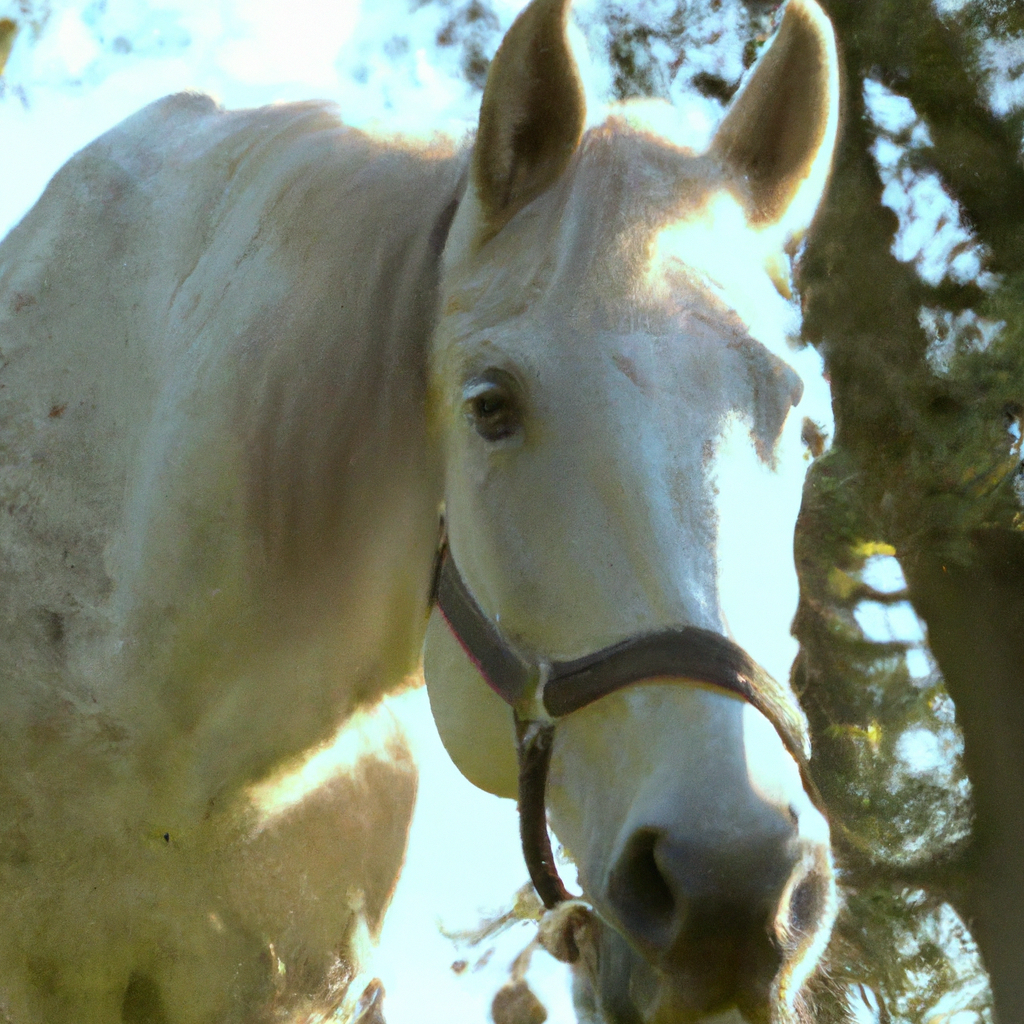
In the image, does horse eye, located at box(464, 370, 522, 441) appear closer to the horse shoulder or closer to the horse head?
the horse head

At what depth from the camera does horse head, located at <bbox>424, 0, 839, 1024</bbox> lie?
1149 mm

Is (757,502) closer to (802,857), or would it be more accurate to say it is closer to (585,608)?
(585,608)

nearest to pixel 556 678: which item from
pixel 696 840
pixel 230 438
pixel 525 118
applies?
pixel 696 840

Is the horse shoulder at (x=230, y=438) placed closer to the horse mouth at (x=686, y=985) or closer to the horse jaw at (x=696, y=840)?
the horse jaw at (x=696, y=840)

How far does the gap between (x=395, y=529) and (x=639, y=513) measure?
65cm

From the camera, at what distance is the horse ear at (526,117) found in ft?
5.20

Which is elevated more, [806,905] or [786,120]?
[786,120]

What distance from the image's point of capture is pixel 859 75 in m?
3.84

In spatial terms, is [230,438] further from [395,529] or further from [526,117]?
[526,117]

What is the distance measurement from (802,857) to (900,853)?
3047 mm

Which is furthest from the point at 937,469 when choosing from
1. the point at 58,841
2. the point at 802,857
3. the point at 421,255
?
the point at 58,841

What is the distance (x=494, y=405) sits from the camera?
151cm

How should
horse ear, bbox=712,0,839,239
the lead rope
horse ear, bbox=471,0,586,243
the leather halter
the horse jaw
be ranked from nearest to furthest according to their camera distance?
1. the horse jaw
2. the leather halter
3. the lead rope
4. horse ear, bbox=471,0,586,243
5. horse ear, bbox=712,0,839,239

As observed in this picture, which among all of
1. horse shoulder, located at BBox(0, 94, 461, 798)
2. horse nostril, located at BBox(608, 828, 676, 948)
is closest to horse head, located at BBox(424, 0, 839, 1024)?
horse nostril, located at BBox(608, 828, 676, 948)
